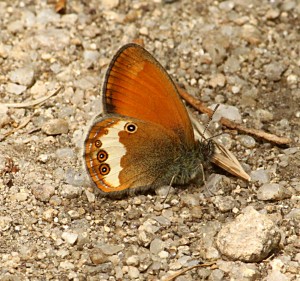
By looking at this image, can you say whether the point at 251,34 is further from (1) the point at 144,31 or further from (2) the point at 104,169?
(2) the point at 104,169

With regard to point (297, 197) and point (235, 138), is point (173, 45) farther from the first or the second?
point (297, 197)

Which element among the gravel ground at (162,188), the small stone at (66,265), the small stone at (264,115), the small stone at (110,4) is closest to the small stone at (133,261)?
the gravel ground at (162,188)

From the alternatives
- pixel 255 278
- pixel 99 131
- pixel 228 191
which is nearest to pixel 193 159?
pixel 228 191

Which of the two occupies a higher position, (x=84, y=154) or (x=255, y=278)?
(x=84, y=154)

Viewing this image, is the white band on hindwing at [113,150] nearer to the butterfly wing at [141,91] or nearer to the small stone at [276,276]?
the butterfly wing at [141,91]

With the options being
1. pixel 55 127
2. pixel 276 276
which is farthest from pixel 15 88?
pixel 276 276

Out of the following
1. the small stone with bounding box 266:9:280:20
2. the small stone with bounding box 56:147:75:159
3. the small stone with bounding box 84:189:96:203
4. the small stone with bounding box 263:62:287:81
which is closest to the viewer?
the small stone with bounding box 84:189:96:203

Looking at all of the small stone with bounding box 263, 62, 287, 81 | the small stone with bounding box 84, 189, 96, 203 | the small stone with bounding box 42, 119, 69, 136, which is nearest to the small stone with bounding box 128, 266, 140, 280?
the small stone with bounding box 84, 189, 96, 203

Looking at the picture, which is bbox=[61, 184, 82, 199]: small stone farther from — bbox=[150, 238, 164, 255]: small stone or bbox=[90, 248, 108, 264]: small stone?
bbox=[150, 238, 164, 255]: small stone
